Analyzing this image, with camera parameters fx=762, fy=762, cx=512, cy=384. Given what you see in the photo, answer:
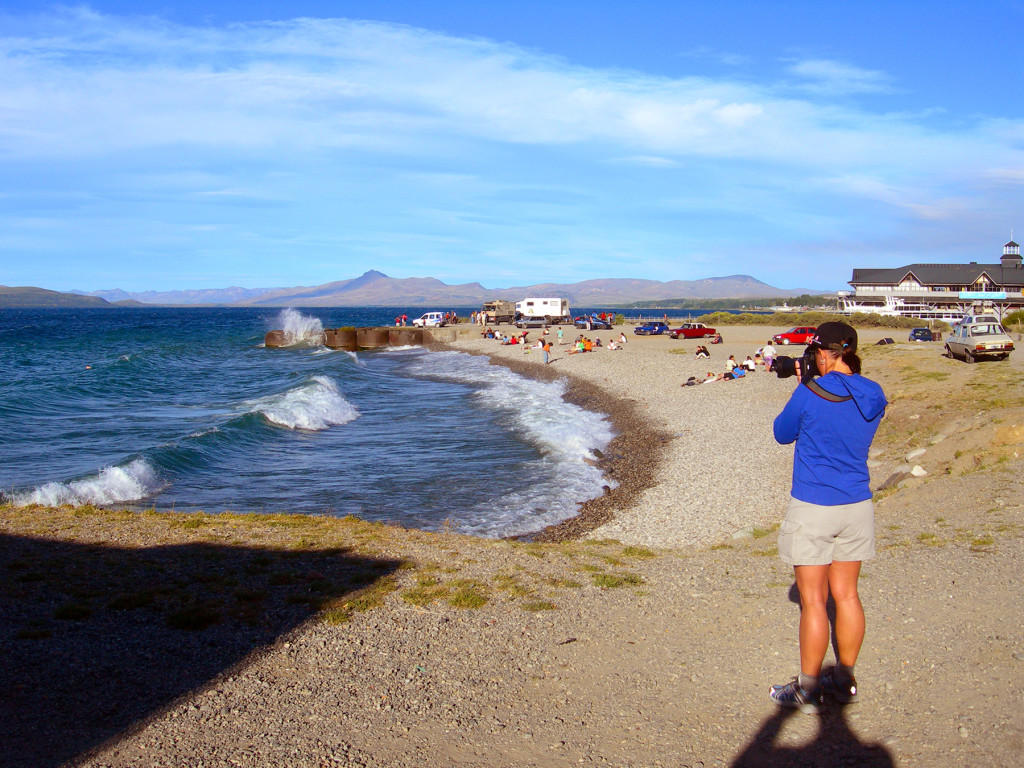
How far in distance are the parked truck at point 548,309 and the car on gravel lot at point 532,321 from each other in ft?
1.25

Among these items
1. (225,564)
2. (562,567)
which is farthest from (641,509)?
(225,564)

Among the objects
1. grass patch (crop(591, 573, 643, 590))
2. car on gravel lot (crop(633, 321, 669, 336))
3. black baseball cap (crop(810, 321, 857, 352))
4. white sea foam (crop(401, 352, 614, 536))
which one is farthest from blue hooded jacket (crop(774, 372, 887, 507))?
car on gravel lot (crop(633, 321, 669, 336))

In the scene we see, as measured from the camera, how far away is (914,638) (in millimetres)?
5355

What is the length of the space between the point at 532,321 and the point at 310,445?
5828 cm

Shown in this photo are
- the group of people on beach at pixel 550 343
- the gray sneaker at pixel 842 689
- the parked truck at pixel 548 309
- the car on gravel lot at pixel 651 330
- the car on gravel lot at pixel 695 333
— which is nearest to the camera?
the gray sneaker at pixel 842 689

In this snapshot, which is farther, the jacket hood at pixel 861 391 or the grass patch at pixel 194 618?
the grass patch at pixel 194 618

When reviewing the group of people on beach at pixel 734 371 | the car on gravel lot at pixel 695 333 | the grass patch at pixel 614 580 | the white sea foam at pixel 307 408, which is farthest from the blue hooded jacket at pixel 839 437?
the car on gravel lot at pixel 695 333

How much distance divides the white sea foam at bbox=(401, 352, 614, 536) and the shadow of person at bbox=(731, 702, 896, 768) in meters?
8.02

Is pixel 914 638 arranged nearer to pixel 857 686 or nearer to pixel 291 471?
pixel 857 686

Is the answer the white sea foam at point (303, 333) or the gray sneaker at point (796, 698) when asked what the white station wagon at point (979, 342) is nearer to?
the gray sneaker at point (796, 698)

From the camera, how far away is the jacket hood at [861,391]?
4160 millimetres

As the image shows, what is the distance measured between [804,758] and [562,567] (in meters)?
4.36

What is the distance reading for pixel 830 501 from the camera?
4.22m

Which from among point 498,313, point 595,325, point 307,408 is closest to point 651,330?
point 595,325
